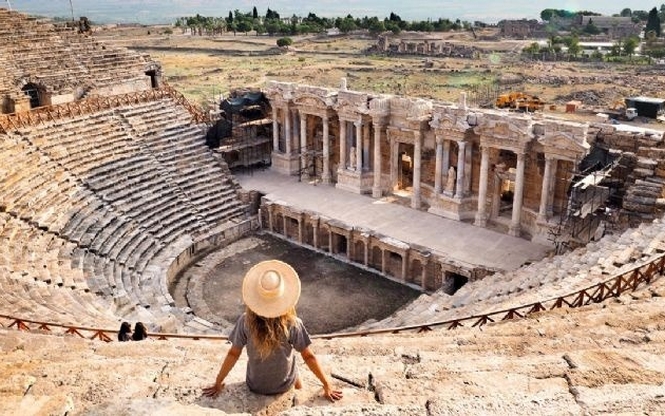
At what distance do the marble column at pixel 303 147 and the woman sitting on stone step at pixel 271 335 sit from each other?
23481 millimetres

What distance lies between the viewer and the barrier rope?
1059 cm

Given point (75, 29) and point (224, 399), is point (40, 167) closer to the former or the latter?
point (75, 29)

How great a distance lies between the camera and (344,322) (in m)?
19.8

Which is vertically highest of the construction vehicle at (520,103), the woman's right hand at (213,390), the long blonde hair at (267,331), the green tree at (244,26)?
the green tree at (244,26)

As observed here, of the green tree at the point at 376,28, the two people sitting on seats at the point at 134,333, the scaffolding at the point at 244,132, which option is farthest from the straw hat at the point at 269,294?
the green tree at the point at 376,28

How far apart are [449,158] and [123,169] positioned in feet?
44.5

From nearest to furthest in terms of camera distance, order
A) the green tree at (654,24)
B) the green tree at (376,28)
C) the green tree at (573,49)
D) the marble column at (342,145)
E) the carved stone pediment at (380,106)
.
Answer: the carved stone pediment at (380,106)
the marble column at (342,145)
the green tree at (573,49)
the green tree at (654,24)
the green tree at (376,28)

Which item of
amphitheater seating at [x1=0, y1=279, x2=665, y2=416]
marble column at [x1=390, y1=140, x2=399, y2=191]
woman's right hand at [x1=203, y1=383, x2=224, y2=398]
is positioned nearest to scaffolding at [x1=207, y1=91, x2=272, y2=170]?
marble column at [x1=390, y1=140, x2=399, y2=191]

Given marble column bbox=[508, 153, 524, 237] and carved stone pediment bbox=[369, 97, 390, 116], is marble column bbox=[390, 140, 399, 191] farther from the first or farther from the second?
marble column bbox=[508, 153, 524, 237]

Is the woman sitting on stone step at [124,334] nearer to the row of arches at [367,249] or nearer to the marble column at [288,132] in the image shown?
the row of arches at [367,249]

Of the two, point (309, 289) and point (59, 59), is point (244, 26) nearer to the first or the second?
point (59, 59)

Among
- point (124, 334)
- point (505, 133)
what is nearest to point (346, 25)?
point (505, 133)

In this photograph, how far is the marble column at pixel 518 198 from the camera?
74.1 feet

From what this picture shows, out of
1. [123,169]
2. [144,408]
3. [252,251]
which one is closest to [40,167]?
[123,169]
